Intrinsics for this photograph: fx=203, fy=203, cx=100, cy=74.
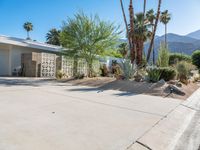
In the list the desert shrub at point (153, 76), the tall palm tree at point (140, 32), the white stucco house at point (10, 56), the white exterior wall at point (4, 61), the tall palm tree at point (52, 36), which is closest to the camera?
the desert shrub at point (153, 76)

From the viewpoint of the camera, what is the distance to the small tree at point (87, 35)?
17047 millimetres

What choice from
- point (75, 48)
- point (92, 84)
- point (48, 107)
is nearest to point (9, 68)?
point (75, 48)

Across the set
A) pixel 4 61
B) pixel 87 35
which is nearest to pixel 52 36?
pixel 4 61

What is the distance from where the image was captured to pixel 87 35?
55.8 feet

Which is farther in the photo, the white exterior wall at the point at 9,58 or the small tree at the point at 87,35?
the white exterior wall at the point at 9,58

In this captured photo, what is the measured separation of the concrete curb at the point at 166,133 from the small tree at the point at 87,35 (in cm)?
1148

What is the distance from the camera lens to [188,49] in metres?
104

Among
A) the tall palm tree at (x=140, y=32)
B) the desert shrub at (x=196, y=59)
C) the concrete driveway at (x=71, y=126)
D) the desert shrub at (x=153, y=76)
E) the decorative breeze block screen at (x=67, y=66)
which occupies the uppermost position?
the tall palm tree at (x=140, y=32)

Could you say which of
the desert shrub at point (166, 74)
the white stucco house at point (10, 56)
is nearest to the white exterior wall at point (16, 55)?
the white stucco house at point (10, 56)

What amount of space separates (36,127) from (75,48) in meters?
13.5

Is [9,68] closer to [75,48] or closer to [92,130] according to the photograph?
[75,48]

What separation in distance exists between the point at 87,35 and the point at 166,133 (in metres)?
13.5

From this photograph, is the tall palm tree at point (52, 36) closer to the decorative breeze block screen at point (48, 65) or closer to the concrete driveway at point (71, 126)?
the decorative breeze block screen at point (48, 65)

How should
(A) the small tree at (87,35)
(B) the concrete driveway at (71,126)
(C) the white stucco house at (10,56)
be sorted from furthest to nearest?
1. (C) the white stucco house at (10,56)
2. (A) the small tree at (87,35)
3. (B) the concrete driveway at (71,126)
